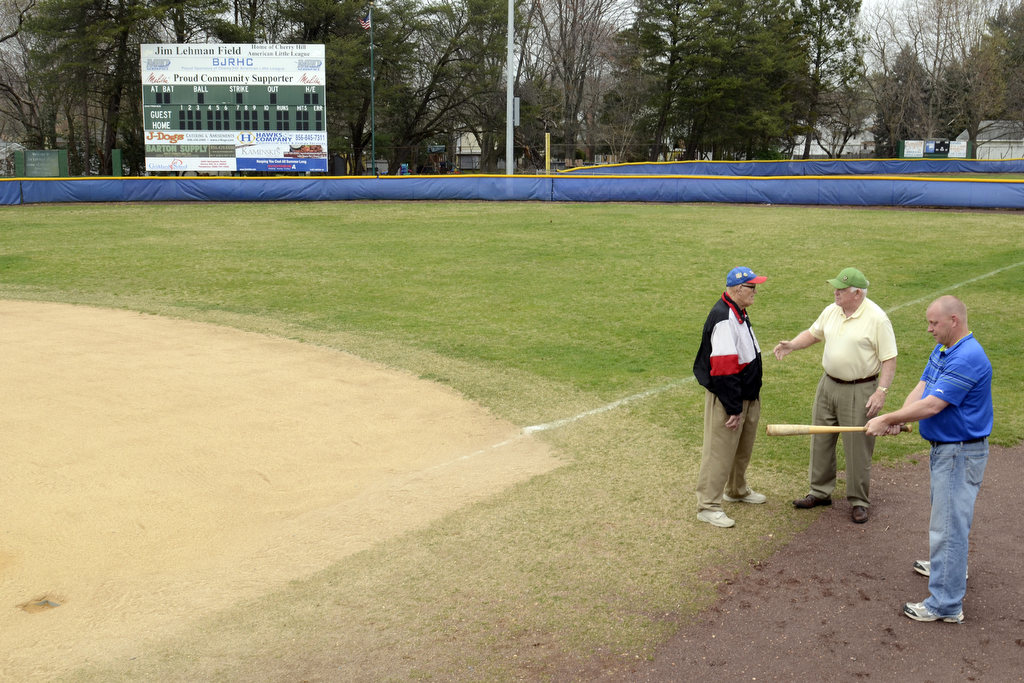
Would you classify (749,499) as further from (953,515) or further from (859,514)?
(953,515)

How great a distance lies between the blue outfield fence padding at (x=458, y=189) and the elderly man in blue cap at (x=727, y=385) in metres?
26.8

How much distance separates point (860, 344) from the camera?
677cm

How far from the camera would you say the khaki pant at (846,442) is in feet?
22.5

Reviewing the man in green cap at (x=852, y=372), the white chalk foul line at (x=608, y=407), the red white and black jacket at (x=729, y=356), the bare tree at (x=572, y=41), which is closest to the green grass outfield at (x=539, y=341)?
the white chalk foul line at (x=608, y=407)

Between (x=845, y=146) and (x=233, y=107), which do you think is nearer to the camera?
(x=233, y=107)

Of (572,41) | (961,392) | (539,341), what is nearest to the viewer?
(961,392)

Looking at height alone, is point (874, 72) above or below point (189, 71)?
above

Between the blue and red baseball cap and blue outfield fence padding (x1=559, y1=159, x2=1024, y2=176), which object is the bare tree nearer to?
blue outfield fence padding (x1=559, y1=159, x2=1024, y2=176)

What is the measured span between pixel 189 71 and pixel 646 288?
90.5 ft

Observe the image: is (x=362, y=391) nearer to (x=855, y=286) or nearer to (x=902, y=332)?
(x=855, y=286)

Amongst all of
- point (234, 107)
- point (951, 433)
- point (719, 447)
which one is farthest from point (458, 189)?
point (951, 433)

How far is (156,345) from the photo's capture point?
13.3m

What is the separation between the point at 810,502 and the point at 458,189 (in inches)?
1157

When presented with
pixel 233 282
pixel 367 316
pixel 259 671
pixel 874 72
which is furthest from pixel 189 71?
pixel 874 72
